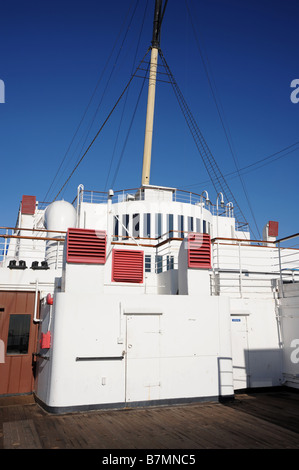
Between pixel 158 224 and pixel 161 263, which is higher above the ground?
pixel 158 224

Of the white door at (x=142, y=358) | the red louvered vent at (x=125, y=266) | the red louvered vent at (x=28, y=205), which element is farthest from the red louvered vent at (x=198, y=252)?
the red louvered vent at (x=28, y=205)

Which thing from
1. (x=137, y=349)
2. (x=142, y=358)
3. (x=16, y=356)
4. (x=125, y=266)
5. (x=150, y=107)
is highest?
(x=150, y=107)

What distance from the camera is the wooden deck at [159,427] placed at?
19.3 feet

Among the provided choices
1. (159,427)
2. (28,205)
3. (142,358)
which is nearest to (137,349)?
(142,358)

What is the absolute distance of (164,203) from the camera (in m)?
22.2

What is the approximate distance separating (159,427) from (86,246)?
14.4 feet

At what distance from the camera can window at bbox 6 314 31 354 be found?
32.4 feet

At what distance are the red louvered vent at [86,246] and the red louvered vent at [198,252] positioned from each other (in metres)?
2.36

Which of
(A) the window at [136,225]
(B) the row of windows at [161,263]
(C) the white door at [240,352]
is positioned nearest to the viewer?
(C) the white door at [240,352]

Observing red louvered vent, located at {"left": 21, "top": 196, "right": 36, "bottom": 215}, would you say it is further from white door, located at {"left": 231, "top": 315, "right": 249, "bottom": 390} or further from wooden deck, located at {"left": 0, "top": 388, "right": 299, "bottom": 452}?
white door, located at {"left": 231, "top": 315, "right": 249, "bottom": 390}

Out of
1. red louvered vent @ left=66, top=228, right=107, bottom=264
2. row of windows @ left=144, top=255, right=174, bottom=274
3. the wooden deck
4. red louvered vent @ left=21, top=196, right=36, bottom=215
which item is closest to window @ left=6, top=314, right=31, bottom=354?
the wooden deck

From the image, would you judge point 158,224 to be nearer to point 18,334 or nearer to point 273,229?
point 273,229

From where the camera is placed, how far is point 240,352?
1068cm

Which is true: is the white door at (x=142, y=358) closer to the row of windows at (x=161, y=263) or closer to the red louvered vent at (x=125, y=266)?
the red louvered vent at (x=125, y=266)
